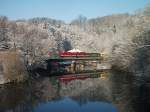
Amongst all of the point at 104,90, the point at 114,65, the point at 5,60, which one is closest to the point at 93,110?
the point at 104,90

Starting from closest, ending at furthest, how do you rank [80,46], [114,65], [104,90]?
[104,90] → [114,65] → [80,46]

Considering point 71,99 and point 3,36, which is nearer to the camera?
point 71,99

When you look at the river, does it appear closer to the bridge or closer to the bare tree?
the bare tree

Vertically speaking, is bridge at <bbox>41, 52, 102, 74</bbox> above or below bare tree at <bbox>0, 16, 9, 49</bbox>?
below

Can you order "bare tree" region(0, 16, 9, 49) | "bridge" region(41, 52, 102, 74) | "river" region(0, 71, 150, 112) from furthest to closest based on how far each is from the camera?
1. "bridge" region(41, 52, 102, 74)
2. "bare tree" region(0, 16, 9, 49)
3. "river" region(0, 71, 150, 112)

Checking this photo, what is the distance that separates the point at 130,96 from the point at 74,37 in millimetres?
87201

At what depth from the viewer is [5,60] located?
1678 inches

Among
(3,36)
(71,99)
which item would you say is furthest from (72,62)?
(71,99)

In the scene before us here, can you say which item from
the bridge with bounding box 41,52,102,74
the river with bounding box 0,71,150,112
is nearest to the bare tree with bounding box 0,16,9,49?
the bridge with bounding box 41,52,102,74

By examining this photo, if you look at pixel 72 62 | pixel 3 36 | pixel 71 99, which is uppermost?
pixel 3 36

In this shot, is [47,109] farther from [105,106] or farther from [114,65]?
[114,65]

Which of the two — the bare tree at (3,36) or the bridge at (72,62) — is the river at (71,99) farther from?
the bridge at (72,62)

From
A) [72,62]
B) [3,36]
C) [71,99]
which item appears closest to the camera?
[71,99]

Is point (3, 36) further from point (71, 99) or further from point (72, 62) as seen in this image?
point (71, 99)
